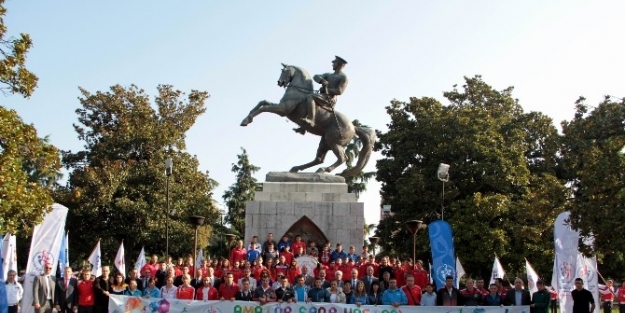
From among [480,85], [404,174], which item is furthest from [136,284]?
[480,85]

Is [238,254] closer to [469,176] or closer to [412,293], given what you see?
[412,293]

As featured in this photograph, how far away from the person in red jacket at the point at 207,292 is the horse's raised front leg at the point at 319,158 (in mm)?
6744

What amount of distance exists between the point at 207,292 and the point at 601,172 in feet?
29.1

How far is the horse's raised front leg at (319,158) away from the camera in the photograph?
19.4 metres

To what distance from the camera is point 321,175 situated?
1905cm

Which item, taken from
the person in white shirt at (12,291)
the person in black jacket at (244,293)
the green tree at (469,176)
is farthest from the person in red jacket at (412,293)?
the green tree at (469,176)

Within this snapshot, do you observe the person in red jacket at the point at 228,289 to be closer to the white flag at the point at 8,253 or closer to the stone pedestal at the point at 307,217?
the stone pedestal at the point at 307,217

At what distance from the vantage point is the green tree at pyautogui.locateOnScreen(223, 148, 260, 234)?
5075 cm

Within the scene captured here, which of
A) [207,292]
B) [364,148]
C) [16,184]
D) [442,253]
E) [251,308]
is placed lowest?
[251,308]

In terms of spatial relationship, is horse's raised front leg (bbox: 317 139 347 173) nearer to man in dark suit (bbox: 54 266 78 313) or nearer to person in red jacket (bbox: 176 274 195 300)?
person in red jacket (bbox: 176 274 195 300)

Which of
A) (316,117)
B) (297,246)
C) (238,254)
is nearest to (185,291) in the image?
(238,254)

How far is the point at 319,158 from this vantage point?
19.6m

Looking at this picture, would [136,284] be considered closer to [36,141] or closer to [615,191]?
[36,141]

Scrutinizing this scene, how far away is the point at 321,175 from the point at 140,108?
19.1 metres
